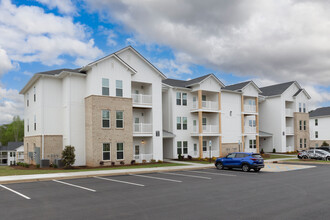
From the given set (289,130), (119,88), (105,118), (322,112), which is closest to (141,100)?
(119,88)

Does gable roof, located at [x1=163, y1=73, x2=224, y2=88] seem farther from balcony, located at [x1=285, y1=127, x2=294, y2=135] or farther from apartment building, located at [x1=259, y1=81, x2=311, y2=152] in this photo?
balcony, located at [x1=285, y1=127, x2=294, y2=135]

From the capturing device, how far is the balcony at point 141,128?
29391 mm

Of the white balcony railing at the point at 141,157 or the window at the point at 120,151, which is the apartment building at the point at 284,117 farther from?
Answer: the window at the point at 120,151

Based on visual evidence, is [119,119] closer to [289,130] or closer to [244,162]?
[244,162]

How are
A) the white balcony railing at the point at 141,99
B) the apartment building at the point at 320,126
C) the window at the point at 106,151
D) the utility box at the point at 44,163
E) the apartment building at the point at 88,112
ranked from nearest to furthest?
the utility box at the point at 44,163, the apartment building at the point at 88,112, the window at the point at 106,151, the white balcony railing at the point at 141,99, the apartment building at the point at 320,126

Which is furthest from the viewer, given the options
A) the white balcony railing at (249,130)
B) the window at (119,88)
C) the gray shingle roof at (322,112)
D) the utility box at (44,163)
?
the gray shingle roof at (322,112)

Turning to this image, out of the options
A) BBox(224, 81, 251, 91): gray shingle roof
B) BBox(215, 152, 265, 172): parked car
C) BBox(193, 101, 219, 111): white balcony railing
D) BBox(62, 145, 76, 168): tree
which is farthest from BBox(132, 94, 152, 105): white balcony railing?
BBox(224, 81, 251, 91): gray shingle roof

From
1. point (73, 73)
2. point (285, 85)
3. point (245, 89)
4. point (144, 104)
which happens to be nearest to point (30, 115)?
point (73, 73)

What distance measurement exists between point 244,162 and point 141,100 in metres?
12.5

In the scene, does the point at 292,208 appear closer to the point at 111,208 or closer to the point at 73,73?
the point at 111,208

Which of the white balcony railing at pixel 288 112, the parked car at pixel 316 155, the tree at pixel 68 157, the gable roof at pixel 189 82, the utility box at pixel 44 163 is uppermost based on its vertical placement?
the gable roof at pixel 189 82

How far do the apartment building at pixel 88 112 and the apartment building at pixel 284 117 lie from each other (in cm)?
2543

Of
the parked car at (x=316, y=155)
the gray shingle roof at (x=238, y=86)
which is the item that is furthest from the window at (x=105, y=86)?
the parked car at (x=316, y=155)

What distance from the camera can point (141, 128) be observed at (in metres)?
29.4
